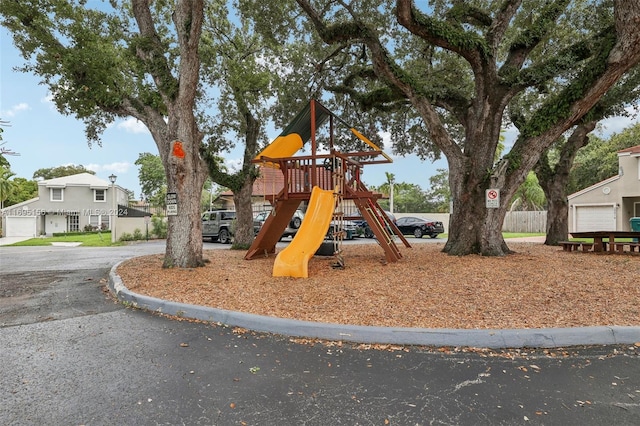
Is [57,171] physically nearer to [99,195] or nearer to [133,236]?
[99,195]

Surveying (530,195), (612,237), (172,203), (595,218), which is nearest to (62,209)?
(172,203)

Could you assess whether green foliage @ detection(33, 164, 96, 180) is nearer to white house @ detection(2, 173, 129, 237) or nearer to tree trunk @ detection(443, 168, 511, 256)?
white house @ detection(2, 173, 129, 237)

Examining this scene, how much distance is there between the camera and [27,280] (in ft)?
26.9

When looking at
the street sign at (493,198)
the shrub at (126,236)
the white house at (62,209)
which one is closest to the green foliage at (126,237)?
the shrub at (126,236)

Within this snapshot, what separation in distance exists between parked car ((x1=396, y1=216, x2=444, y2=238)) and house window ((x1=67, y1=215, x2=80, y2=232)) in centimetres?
2977

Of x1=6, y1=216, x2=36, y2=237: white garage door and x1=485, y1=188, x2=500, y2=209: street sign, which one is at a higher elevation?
x1=485, y1=188, x2=500, y2=209: street sign

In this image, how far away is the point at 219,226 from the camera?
2108 centimetres

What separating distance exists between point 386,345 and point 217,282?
3893mm

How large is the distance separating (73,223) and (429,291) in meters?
38.4

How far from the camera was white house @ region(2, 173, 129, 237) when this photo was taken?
3322cm

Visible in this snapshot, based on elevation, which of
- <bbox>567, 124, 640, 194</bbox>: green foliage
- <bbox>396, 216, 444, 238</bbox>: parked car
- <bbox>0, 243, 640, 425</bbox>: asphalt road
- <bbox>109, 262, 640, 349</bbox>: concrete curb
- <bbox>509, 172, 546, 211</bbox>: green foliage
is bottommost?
<bbox>0, 243, 640, 425</bbox>: asphalt road

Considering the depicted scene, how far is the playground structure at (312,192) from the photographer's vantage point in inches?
330

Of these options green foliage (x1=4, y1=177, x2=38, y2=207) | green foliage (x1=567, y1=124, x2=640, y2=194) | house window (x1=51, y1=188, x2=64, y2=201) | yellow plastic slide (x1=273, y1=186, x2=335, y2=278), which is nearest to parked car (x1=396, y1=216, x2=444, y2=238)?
green foliage (x1=567, y1=124, x2=640, y2=194)

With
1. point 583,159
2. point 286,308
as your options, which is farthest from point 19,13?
point 583,159
